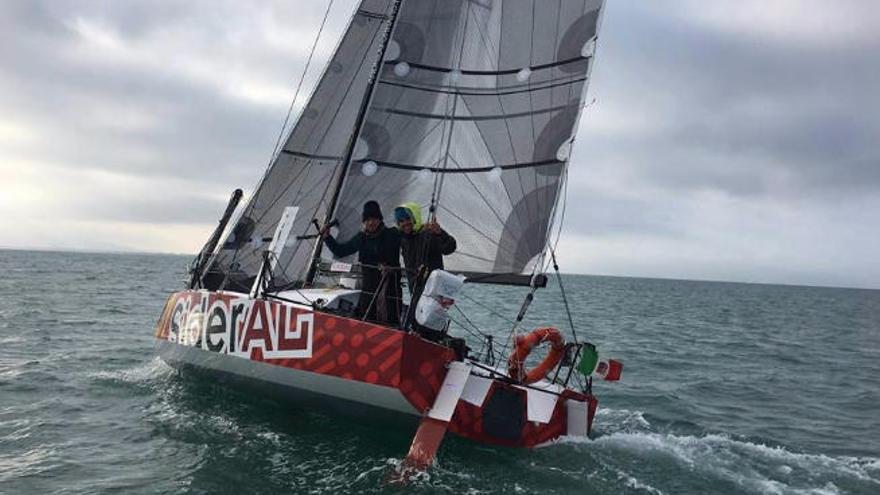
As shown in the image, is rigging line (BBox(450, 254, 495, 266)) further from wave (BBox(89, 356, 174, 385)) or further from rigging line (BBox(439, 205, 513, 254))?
wave (BBox(89, 356, 174, 385))

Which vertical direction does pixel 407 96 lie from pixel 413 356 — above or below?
above

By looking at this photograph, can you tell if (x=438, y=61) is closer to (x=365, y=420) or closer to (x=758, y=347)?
(x=365, y=420)

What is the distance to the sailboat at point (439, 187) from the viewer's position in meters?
6.87

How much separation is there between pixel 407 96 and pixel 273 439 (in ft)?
14.6

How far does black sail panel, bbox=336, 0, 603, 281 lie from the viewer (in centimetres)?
807

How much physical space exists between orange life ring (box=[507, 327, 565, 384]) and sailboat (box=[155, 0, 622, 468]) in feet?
0.05

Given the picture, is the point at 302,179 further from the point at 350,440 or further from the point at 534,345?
the point at 534,345

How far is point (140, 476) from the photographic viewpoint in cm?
573

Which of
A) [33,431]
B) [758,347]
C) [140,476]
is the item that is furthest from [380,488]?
[758,347]

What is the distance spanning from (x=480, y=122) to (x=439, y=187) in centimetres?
94

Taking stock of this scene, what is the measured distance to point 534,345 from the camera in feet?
22.7

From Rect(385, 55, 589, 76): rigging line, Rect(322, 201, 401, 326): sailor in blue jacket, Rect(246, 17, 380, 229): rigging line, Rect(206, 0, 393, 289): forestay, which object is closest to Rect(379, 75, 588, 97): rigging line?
Rect(385, 55, 589, 76): rigging line

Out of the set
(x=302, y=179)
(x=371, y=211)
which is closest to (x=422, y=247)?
(x=371, y=211)

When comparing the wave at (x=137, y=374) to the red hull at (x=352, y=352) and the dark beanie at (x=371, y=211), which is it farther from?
the dark beanie at (x=371, y=211)
